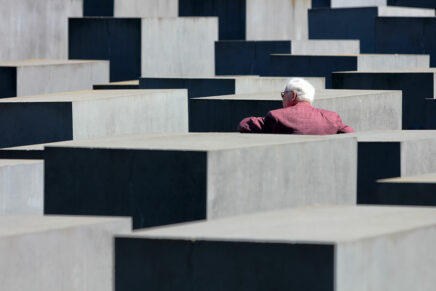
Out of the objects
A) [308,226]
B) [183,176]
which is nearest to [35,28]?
[183,176]

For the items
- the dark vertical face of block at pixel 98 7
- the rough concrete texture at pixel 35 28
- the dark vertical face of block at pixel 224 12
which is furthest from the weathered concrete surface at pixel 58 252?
the dark vertical face of block at pixel 224 12

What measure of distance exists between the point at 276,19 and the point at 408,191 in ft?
54.7

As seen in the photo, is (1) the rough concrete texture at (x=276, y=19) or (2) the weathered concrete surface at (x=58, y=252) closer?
(2) the weathered concrete surface at (x=58, y=252)

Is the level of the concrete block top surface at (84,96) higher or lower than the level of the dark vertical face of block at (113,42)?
lower

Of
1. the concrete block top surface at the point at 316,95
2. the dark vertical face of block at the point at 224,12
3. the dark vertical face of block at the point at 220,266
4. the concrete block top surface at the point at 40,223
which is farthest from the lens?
the dark vertical face of block at the point at 224,12

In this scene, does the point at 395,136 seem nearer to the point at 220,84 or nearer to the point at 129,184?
the point at 129,184

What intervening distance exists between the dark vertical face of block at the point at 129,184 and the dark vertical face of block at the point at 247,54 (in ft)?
43.0

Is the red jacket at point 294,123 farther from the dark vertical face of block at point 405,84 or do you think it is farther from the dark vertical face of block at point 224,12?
the dark vertical face of block at point 224,12

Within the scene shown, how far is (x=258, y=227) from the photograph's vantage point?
425 cm

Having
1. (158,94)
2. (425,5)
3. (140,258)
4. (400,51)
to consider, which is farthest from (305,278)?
(425,5)

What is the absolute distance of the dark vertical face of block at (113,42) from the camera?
16.7 metres

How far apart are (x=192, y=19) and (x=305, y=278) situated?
14.0 m

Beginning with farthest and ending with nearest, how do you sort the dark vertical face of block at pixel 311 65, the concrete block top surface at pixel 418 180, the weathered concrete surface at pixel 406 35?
the weathered concrete surface at pixel 406 35 < the dark vertical face of block at pixel 311 65 < the concrete block top surface at pixel 418 180

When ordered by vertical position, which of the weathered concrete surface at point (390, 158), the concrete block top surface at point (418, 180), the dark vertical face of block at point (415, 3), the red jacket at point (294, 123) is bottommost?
the concrete block top surface at point (418, 180)
